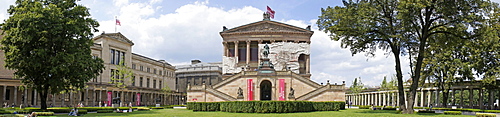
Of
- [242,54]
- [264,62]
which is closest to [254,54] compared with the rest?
[242,54]

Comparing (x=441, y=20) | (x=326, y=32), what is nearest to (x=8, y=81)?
(x=326, y=32)

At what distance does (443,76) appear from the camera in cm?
5988

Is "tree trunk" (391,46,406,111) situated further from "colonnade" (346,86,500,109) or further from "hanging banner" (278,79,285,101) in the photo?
"hanging banner" (278,79,285,101)

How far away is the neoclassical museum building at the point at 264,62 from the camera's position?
63.0m

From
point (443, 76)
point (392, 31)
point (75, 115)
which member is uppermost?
point (392, 31)

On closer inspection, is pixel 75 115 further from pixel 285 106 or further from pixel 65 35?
pixel 285 106

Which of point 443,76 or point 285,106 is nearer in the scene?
point 285,106

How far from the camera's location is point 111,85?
84.2 meters

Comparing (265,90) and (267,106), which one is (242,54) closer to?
(265,90)

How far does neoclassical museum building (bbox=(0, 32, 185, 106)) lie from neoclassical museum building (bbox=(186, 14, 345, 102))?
18.4 m

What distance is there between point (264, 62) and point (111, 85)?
1318 inches

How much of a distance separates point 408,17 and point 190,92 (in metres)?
37.6

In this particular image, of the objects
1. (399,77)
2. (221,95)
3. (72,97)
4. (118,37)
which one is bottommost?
(72,97)

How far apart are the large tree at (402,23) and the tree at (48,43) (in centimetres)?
2332
